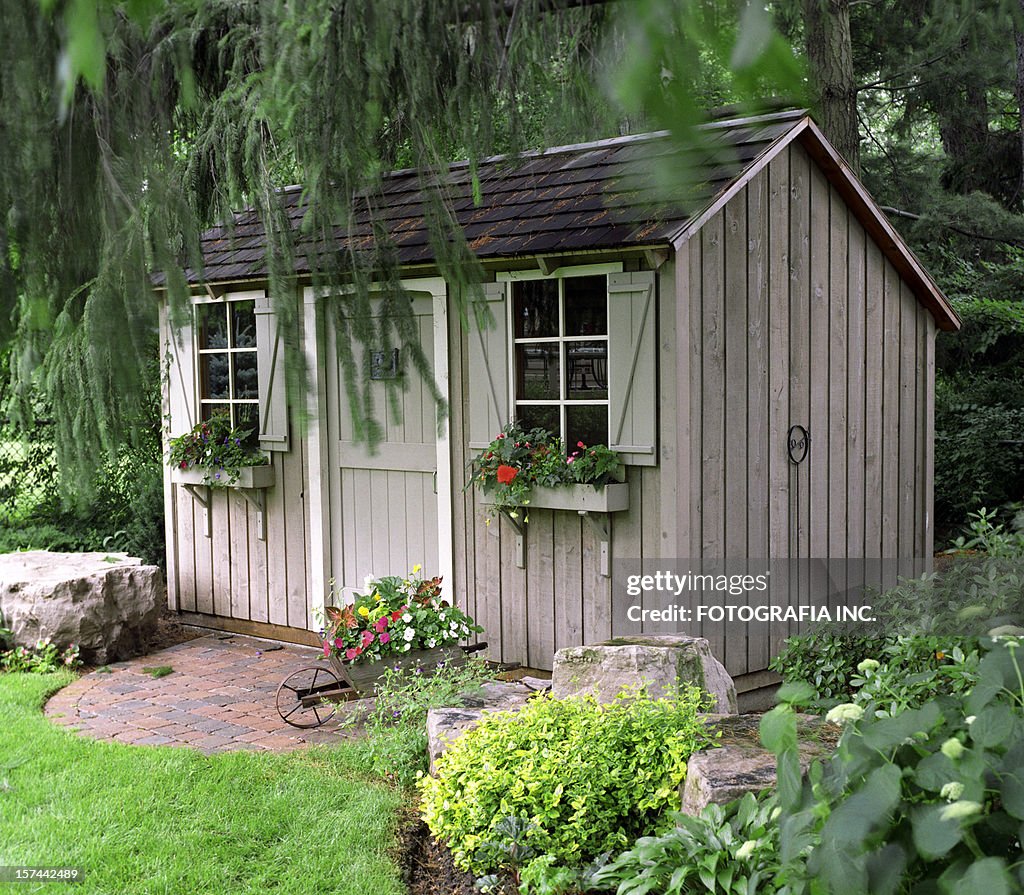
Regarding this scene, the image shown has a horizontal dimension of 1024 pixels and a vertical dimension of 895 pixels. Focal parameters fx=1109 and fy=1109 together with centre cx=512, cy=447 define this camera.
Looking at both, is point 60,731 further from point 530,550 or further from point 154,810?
point 530,550

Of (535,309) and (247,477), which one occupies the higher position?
(535,309)

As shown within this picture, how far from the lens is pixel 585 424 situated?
6.09 m

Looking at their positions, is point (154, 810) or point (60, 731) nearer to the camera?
point (154, 810)

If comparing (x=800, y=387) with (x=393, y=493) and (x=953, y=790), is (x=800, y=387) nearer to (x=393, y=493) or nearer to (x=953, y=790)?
(x=393, y=493)

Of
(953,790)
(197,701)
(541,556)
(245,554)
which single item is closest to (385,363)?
(953,790)

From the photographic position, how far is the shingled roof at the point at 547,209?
5625mm

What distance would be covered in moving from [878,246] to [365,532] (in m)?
3.82

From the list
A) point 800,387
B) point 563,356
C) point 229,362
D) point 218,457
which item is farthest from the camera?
point 229,362

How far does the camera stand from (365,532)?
7.33 meters

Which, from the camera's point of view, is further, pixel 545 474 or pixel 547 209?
pixel 547 209

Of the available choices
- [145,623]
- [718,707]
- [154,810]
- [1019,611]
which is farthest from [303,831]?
[145,623]

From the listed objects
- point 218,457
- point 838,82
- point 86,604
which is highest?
point 838,82

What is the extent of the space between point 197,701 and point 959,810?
16.3 ft

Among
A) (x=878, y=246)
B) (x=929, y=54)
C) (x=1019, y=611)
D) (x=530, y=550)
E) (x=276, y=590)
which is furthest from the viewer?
(x=929, y=54)
